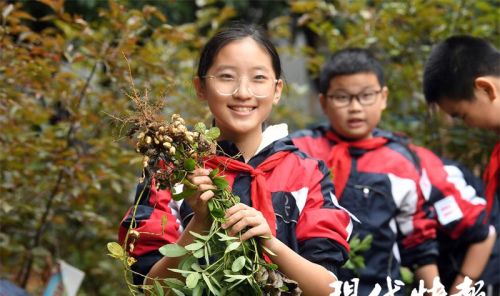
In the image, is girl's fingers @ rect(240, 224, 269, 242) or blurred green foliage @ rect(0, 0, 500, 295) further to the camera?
blurred green foliage @ rect(0, 0, 500, 295)

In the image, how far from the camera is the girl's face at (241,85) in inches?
83.1

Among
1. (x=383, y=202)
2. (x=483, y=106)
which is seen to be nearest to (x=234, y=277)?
(x=383, y=202)

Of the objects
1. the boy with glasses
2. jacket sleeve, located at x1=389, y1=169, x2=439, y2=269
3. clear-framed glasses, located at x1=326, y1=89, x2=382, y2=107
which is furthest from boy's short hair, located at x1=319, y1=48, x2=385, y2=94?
jacket sleeve, located at x1=389, y1=169, x2=439, y2=269

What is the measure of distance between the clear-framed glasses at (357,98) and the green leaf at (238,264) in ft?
4.65

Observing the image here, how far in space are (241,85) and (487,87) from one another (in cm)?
125

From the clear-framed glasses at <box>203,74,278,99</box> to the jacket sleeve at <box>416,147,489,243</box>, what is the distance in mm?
1156

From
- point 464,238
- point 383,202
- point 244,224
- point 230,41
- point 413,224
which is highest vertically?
point 230,41

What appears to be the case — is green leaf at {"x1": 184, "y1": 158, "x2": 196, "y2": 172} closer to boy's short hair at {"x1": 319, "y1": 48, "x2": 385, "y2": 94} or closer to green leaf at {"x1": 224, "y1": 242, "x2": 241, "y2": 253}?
green leaf at {"x1": 224, "y1": 242, "x2": 241, "y2": 253}

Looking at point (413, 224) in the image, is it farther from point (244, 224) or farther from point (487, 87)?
point (244, 224)

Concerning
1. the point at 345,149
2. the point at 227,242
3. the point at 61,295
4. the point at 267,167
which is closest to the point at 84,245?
the point at 61,295

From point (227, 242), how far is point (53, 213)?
2.10 meters

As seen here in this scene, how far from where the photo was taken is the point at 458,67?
117 inches

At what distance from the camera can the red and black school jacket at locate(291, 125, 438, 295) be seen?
2.82 m

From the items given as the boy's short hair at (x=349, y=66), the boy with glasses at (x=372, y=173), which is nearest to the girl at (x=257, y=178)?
the boy with glasses at (x=372, y=173)
